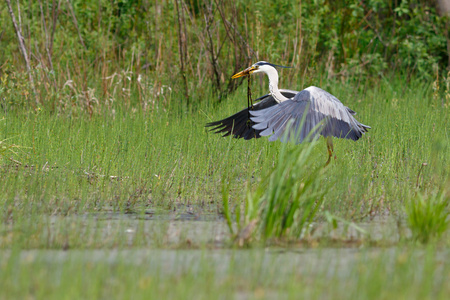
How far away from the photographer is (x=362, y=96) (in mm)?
9312

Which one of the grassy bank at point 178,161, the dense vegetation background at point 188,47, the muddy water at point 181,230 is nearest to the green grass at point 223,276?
the muddy water at point 181,230

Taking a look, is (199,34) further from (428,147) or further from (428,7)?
(428,7)

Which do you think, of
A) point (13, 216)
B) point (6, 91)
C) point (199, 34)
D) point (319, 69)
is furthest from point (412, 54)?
point (13, 216)

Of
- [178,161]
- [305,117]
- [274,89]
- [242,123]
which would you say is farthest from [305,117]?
[178,161]

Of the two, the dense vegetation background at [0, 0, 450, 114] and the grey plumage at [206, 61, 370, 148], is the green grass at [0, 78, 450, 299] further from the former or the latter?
the dense vegetation background at [0, 0, 450, 114]

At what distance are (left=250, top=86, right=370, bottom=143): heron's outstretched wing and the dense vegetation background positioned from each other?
240 cm

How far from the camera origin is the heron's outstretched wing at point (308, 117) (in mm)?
5117

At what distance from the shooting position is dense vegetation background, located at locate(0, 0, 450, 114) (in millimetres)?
7820

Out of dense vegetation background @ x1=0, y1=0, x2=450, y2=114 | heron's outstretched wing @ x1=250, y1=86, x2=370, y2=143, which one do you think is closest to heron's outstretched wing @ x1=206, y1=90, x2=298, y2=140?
heron's outstretched wing @ x1=250, y1=86, x2=370, y2=143

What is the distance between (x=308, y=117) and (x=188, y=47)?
379 cm

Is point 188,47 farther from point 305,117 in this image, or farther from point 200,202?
point 200,202

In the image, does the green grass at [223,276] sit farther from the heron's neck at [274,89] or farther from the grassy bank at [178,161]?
the heron's neck at [274,89]

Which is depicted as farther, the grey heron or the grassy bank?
the grey heron

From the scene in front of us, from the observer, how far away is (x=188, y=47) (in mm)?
8711
